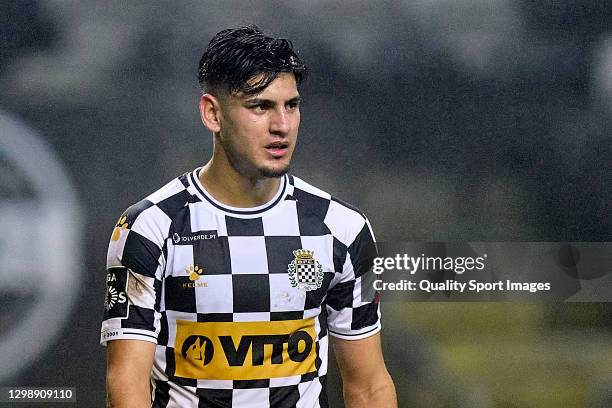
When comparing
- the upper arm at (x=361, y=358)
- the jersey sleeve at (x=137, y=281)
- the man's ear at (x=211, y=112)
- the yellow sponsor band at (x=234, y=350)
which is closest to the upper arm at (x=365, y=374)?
the upper arm at (x=361, y=358)

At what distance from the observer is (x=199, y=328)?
205 centimetres

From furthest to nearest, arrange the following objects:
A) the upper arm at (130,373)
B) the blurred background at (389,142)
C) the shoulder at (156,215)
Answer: the blurred background at (389,142) → the shoulder at (156,215) → the upper arm at (130,373)

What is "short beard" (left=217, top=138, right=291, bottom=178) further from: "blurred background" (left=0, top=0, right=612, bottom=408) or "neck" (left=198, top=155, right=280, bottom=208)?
"blurred background" (left=0, top=0, right=612, bottom=408)

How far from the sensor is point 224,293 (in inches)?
81.3

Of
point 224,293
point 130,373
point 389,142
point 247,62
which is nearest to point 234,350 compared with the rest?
point 224,293

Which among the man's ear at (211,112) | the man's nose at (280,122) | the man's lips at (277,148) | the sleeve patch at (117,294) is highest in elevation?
the man's ear at (211,112)

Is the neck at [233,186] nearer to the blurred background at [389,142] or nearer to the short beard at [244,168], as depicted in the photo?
the short beard at [244,168]

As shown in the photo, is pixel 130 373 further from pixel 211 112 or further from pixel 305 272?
pixel 211 112

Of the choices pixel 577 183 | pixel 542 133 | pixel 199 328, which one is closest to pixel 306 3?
pixel 542 133

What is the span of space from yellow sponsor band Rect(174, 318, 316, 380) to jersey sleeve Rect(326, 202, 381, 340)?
16cm

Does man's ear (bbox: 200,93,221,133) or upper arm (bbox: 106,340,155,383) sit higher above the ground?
man's ear (bbox: 200,93,221,133)

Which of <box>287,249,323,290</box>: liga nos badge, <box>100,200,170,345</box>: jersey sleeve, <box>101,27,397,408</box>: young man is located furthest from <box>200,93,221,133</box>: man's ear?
<box>287,249,323,290</box>: liga nos badge

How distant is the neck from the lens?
213 centimetres

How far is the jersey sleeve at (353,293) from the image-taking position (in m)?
2.18
